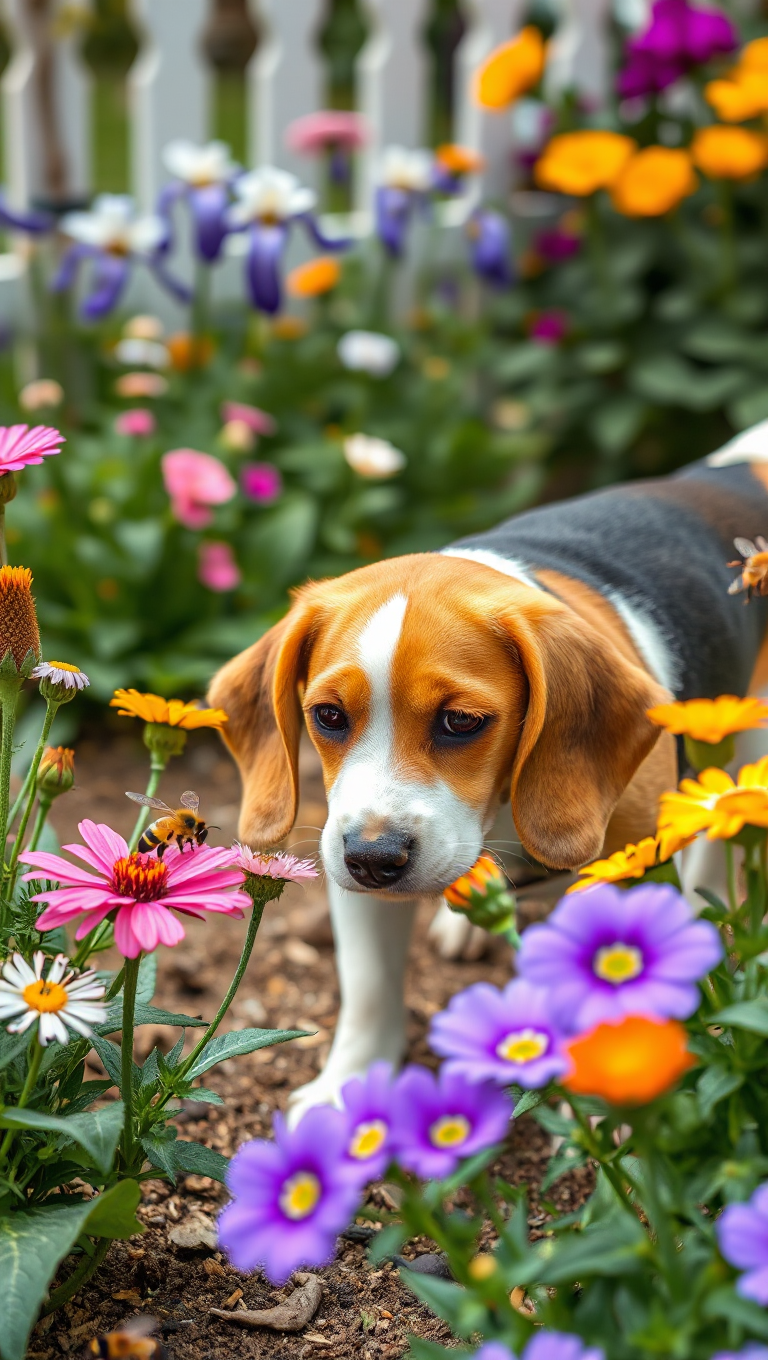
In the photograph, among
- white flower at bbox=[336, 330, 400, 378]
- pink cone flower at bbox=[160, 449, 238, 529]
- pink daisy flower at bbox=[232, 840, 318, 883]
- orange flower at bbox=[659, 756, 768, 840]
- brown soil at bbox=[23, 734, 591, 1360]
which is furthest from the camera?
white flower at bbox=[336, 330, 400, 378]

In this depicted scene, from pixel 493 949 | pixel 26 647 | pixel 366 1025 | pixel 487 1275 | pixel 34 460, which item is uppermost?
pixel 34 460

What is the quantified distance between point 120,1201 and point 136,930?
0.37 meters

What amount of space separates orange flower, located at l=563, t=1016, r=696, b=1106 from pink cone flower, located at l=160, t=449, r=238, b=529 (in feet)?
10.2

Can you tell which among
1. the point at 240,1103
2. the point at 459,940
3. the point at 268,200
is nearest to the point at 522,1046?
the point at 240,1103

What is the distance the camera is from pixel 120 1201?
1641mm

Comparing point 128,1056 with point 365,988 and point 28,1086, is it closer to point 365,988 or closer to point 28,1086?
point 28,1086

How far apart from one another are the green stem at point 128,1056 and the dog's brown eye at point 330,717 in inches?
24.7

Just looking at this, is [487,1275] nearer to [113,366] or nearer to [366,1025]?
[366,1025]

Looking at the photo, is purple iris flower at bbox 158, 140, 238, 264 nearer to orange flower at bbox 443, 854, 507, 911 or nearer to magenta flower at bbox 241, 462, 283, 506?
magenta flower at bbox 241, 462, 283, 506

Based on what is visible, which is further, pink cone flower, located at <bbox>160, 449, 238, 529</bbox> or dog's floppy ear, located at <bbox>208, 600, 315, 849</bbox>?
pink cone flower, located at <bbox>160, 449, 238, 529</bbox>

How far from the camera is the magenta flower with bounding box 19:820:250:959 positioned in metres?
1.51

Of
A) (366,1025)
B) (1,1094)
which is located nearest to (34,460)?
(1,1094)

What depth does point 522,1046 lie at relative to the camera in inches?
49.0

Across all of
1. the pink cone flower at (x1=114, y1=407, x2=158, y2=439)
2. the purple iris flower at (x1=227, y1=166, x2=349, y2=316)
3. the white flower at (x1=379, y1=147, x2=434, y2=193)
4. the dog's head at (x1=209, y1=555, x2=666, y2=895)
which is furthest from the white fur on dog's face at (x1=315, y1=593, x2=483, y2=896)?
the white flower at (x1=379, y1=147, x2=434, y2=193)
